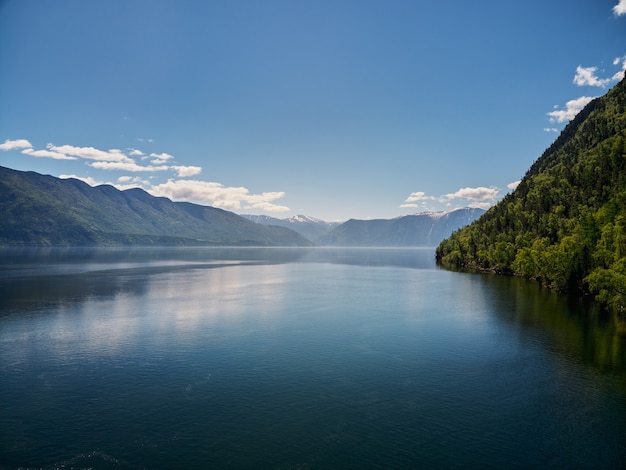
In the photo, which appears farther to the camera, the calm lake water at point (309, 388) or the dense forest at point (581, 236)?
the dense forest at point (581, 236)

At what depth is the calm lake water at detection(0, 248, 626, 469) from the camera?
35.6 m

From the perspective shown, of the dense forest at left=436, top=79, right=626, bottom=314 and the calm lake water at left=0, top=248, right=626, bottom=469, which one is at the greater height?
the dense forest at left=436, top=79, right=626, bottom=314

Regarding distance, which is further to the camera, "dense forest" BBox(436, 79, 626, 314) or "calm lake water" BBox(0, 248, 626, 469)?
"dense forest" BBox(436, 79, 626, 314)

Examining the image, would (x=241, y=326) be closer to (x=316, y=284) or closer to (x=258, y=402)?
(x=258, y=402)

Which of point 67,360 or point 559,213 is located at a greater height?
point 559,213

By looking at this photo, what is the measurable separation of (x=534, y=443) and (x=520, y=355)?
30.1 m

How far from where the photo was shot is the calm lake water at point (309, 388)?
35.6 metres

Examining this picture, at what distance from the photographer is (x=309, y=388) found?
1977 inches

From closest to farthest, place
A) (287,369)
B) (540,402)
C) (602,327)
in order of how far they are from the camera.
A: (540,402)
(287,369)
(602,327)

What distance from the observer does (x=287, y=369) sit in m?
57.3

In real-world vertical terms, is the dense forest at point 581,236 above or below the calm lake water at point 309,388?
above

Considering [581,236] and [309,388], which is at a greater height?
[581,236]

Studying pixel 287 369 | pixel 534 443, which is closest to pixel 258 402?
pixel 287 369

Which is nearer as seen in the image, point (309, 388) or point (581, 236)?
point (309, 388)
